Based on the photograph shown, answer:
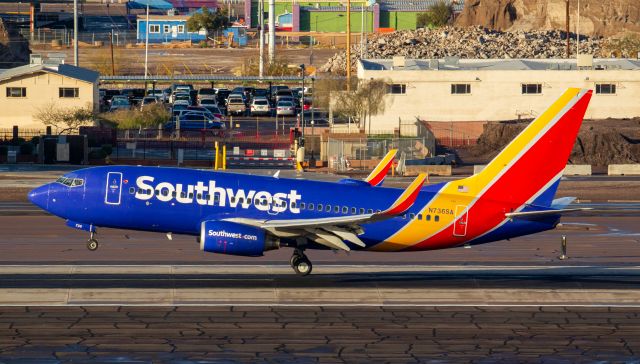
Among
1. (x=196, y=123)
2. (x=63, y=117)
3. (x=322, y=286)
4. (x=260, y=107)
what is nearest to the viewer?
(x=322, y=286)

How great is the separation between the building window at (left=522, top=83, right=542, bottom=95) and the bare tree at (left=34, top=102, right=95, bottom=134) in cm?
3964

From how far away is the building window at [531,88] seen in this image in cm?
10469

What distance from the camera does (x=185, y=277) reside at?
42.1 m

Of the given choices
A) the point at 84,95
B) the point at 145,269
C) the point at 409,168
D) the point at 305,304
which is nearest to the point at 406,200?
the point at 305,304

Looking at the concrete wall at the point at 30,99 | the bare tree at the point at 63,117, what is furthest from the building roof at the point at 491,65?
the concrete wall at the point at 30,99

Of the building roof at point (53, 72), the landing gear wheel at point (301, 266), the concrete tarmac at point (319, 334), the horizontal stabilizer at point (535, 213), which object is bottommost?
the concrete tarmac at point (319, 334)

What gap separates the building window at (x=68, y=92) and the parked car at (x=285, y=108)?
86.7 ft

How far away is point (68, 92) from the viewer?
9838cm

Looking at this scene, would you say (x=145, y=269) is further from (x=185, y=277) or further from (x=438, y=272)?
(x=438, y=272)

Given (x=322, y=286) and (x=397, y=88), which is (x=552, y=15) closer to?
(x=397, y=88)

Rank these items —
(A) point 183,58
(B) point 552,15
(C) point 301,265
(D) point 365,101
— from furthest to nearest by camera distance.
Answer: (B) point 552,15 → (A) point 183,58 → (D) point 365,101 → (C) point 301,265

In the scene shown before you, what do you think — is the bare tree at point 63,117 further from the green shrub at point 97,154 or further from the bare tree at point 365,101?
the bare tree at point 365,101

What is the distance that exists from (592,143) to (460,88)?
60.2ft

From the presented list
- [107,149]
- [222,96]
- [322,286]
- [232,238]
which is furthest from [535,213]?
[222,96]
